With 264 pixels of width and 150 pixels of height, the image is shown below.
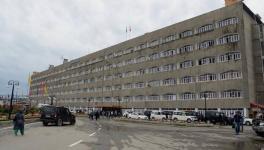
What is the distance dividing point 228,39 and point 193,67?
9012 millimetres

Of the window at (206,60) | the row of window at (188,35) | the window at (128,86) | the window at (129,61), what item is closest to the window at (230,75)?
the window at (206,60)

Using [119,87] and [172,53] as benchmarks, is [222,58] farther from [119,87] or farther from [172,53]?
Answer: [119,87]

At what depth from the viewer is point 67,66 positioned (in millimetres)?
119562

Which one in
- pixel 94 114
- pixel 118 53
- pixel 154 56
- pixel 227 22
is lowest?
pixel 94 114

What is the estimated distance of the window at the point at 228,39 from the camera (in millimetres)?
53531

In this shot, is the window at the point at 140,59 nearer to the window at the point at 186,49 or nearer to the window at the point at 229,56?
the window at the point at 186,49

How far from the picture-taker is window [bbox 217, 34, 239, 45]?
176ft

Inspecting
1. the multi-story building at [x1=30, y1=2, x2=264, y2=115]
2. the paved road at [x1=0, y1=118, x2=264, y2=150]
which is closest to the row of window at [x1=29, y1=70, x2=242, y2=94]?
the multi-story building at [x1=30, y1=2, x2=264, y2=115]

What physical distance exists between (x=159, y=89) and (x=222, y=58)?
1780 cm

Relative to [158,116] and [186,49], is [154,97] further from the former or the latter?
[158,116]

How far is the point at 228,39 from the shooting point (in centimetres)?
5469

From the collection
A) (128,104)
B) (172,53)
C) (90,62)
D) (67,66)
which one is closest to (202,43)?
(172,53)

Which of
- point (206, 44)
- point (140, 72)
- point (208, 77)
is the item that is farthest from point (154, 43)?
→ point (208, 77)

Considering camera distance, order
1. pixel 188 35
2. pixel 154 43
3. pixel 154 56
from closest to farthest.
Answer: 1. pixel 188 35
2. pixel 154 56
3. pixel 154 43
